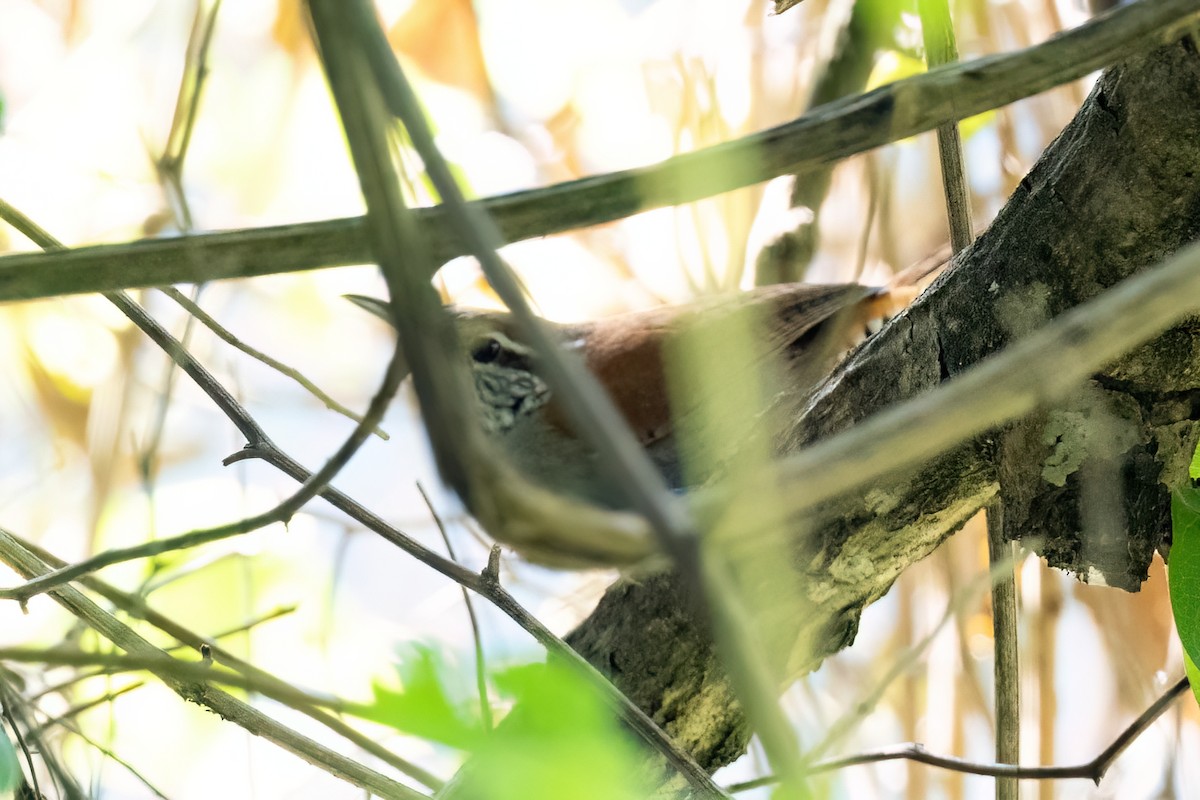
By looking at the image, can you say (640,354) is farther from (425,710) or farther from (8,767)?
(425,710)

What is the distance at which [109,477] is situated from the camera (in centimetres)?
327

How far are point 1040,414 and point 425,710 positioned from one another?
1.10m

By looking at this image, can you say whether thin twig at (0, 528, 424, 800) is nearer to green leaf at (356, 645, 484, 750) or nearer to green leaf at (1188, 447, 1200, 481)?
green leaf at (356, 645, 484, 750)

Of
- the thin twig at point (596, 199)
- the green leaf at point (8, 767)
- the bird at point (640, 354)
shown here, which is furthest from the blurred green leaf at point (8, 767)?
the bird at point (640, 354)

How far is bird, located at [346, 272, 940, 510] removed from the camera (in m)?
2.64

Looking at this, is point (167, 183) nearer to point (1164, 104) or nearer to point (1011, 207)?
point (1011, 207)

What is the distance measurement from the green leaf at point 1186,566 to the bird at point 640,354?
1197mm

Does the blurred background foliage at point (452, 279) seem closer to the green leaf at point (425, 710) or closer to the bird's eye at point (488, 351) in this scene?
the bird's eye at point (488, 351)

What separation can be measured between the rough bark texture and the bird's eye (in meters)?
A: 1.26

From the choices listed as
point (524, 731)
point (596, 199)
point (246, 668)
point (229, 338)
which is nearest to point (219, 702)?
point (246, 668)

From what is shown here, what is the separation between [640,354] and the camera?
2.78 meters

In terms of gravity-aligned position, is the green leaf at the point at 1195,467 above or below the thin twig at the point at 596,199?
above

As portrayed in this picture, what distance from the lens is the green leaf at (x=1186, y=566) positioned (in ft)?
4.84

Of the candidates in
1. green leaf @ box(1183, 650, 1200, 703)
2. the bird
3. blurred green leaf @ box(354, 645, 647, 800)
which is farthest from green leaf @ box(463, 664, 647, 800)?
the bird
